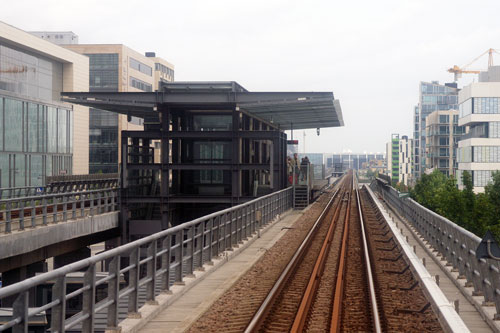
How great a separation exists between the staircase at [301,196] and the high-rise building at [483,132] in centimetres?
4332

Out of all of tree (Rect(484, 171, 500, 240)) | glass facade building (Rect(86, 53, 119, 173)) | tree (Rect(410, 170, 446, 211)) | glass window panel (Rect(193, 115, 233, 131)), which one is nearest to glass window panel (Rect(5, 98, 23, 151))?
glass window panel (Rect(193, 115, 233, 131))

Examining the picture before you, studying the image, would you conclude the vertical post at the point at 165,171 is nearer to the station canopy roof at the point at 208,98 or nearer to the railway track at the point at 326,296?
the station canopy roof at the point at 208,98

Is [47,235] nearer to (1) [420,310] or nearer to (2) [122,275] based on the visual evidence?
(2) [122,275]

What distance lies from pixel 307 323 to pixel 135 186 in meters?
29.5

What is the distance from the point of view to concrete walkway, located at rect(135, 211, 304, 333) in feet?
31.3

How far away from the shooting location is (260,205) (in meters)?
25.0

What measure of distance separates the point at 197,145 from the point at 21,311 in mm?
35143

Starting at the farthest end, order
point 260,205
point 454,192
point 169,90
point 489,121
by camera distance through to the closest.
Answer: point 489,121 < point 454,192 < point 169,90 < point 260,205

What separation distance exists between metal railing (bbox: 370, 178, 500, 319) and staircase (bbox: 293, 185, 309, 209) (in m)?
17.4

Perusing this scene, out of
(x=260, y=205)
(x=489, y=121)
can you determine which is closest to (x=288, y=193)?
(x=260, y=205)

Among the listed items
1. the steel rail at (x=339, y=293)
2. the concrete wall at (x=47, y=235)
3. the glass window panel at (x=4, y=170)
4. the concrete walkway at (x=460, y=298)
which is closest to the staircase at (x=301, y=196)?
the concrete wall at (x=47, y=235)

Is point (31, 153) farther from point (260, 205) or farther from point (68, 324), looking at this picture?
point (68, 324)

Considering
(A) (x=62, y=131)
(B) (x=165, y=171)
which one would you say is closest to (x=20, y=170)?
(A) (x=62, y=131)

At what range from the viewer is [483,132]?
7756 centimetres
